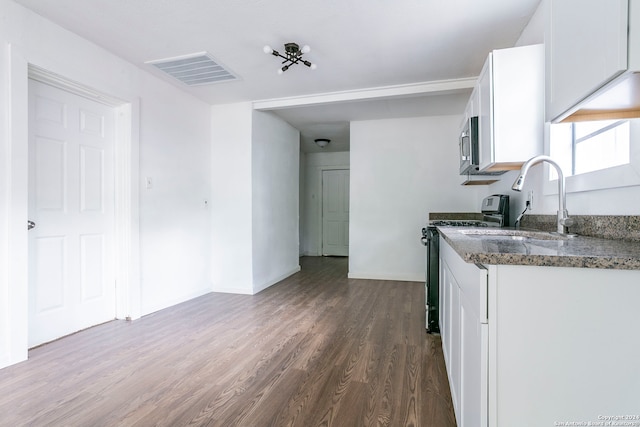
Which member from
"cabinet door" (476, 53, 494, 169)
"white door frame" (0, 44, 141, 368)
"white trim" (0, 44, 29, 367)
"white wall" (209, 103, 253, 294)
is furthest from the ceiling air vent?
"cabinet door" (476, 53, 494, 169)

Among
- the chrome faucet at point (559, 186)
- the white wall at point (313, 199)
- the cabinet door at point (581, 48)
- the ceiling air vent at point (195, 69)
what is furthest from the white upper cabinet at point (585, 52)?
the white wall at point (313, 199)

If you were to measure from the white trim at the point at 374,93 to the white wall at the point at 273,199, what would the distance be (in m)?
0.38

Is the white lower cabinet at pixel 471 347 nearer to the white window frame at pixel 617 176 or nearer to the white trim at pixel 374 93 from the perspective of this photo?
the white window frame at pixel 617 176

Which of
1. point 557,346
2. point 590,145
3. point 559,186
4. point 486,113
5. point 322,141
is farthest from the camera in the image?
point 322,141

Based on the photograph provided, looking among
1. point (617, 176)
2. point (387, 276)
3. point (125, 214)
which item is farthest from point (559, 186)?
point (387, 276)

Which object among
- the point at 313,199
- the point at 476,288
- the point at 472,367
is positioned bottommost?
the point at 472,367

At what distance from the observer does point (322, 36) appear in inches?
100

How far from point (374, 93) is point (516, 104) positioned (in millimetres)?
1995

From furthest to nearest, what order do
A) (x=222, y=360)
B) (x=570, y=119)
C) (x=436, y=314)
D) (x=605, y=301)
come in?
(x=436, y=314) → (x=222, y=360) → (x=570, y=119) → (x=605, y=301)

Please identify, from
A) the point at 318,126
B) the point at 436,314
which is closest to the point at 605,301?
the point at 436,314

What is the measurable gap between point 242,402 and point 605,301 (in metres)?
1.66

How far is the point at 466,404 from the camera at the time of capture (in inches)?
47.8

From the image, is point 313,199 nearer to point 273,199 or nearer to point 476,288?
point 273,199

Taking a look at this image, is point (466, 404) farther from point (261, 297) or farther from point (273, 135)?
point (273, 135)
